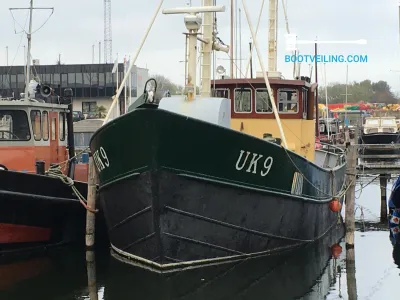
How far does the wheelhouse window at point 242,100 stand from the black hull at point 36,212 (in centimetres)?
357

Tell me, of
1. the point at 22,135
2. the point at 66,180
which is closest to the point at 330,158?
the point at 66,180

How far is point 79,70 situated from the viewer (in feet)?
194

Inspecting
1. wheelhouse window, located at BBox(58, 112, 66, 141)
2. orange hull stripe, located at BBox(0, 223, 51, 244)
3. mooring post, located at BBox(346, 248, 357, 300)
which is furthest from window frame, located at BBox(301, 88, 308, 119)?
orange hull stripe, located at BBox(0, 223, 51, 244)

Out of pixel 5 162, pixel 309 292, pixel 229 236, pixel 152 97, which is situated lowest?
pixel 309 292

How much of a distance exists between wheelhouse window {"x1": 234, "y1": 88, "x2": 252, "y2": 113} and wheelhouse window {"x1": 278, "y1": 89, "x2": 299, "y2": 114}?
0.68 metres

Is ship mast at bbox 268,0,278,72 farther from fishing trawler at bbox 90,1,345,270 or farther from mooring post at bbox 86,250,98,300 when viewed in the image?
mooring post at bbox 86,250,98,300

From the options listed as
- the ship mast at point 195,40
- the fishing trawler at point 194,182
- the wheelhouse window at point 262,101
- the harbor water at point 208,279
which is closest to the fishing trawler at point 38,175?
the harbor water at point 208,279

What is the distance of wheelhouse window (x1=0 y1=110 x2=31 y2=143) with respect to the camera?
14.5 meters

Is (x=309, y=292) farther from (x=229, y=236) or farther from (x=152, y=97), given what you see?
(x=152, y=97)

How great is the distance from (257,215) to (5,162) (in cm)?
524

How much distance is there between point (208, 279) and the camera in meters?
11.6

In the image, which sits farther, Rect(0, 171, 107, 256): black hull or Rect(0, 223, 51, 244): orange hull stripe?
Rect(0, 223, 51, 244): orange hull stripe

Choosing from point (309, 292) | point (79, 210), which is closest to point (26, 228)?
point (79, 210)

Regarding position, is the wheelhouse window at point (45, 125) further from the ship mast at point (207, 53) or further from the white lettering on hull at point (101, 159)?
the ship mast at point (207, 53)
